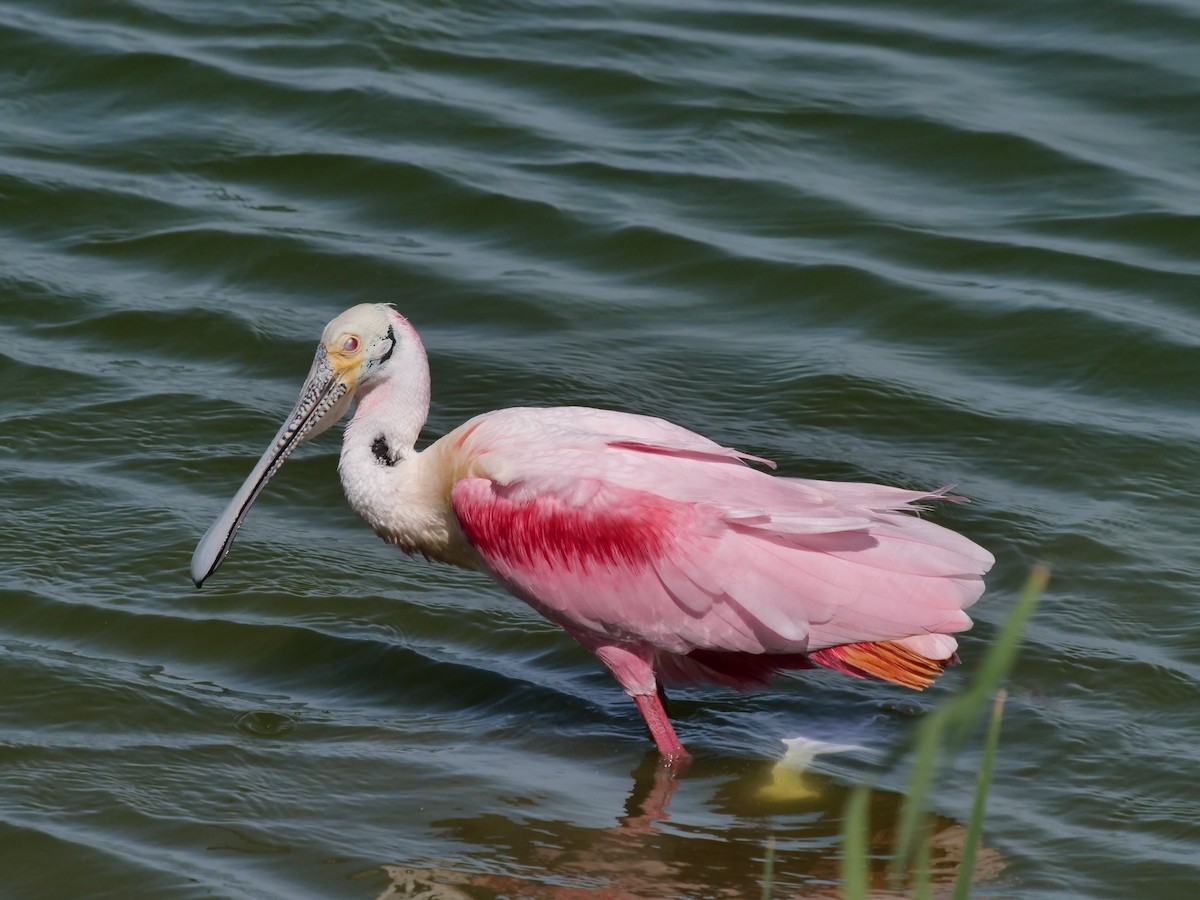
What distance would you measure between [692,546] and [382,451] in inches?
46.3

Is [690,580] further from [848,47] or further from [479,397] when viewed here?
[848,47]

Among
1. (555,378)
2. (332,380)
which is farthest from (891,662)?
(555,378)

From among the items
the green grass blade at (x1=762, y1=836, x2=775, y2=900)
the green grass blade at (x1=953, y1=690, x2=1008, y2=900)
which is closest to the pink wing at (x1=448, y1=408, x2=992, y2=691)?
the green grass blade at (x1=762, y1=836, x2=775, y2=900)

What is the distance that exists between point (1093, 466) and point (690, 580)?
269 centimetres

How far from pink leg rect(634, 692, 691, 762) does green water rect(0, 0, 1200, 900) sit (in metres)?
0.10

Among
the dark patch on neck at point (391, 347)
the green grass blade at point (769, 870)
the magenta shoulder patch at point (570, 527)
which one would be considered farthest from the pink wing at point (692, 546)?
the green grass blade at point (769, 870)

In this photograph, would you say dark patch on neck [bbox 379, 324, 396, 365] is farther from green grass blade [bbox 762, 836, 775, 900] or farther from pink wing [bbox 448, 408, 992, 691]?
green grass blade [bbox 762, 836, 775, 900]

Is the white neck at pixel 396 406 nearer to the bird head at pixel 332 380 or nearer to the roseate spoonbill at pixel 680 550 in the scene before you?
the bird head at pixel 332 380

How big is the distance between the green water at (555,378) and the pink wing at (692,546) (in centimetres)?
46

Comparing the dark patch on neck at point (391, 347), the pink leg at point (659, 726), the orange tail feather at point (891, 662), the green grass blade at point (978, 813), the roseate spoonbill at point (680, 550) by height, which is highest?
the green grass blade at point (978, 813)

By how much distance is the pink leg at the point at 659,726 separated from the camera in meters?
5.58

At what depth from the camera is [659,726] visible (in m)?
5.58

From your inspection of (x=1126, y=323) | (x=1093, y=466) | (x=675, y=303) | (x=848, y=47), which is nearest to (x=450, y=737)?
(x=1093, y=466)

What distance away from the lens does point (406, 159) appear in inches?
405
